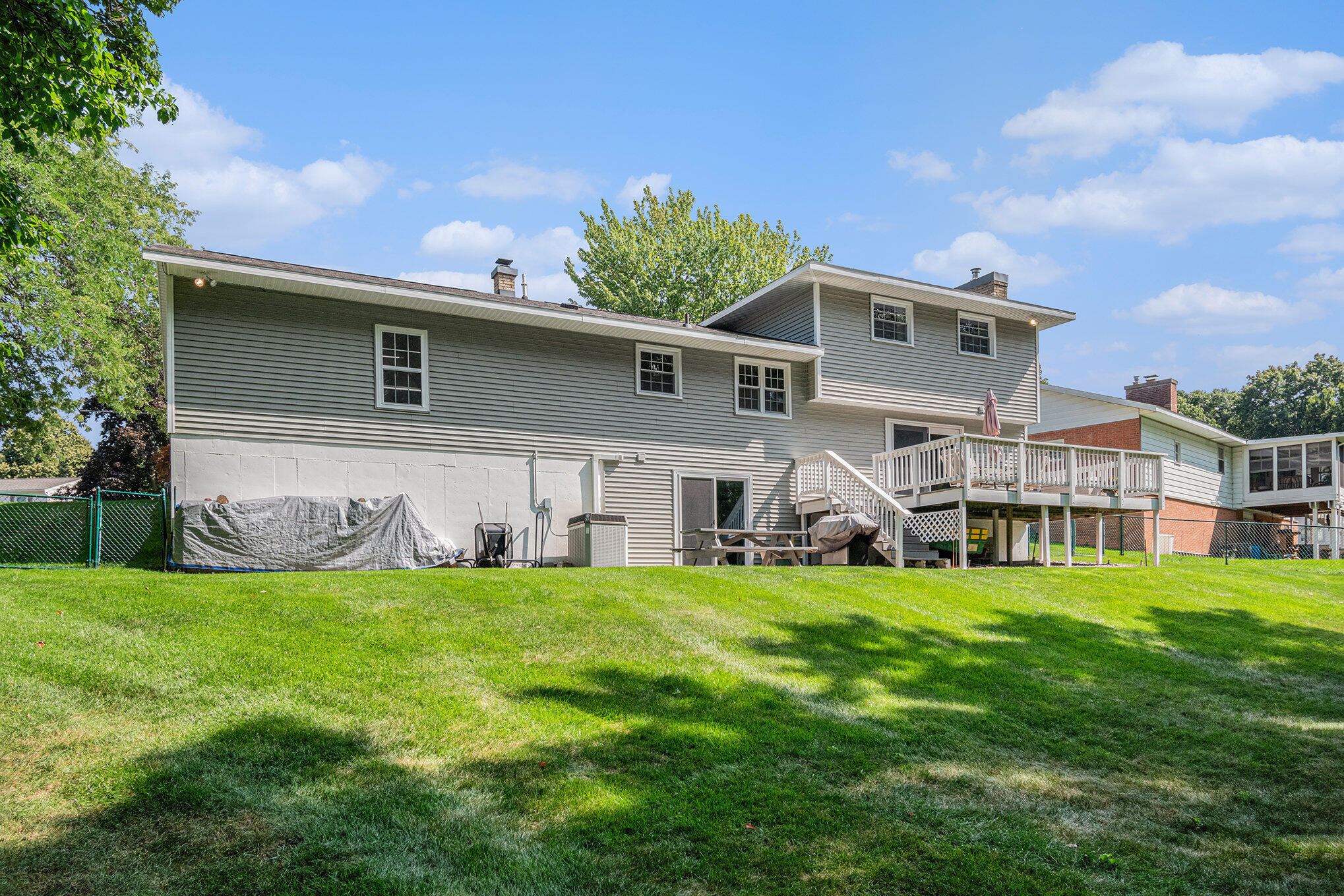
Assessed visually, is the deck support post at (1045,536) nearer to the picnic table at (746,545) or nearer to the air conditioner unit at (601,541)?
the picnic table at (746,545)

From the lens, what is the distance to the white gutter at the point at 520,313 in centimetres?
1291

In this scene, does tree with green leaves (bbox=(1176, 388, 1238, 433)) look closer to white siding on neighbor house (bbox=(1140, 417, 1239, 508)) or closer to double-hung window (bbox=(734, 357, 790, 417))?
white siding on neighbor house (bbox=(1140, 417, 1239, 508))

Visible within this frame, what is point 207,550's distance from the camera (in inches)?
471

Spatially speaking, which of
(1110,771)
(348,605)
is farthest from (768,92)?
(1110,771)

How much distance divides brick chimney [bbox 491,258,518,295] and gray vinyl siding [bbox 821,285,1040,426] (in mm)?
6901

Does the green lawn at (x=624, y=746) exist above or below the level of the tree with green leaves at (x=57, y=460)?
below

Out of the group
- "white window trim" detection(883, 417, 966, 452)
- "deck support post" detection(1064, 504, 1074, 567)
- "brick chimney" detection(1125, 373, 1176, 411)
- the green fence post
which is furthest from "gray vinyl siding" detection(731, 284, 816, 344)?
"brick chimney" detection(1125, 373, 1176, 411)

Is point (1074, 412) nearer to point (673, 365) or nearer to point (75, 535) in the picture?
point (673, 365)

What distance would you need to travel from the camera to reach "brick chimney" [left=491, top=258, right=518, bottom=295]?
19047 millimetres

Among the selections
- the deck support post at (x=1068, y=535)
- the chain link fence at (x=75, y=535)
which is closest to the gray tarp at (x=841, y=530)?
the deck support post at (x=1068, y=535)

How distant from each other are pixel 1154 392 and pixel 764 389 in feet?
68.8

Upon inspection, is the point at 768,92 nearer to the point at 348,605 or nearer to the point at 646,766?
the point at 348,605

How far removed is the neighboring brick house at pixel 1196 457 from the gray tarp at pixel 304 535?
22.0 m

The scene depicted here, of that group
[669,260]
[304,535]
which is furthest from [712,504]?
[669,260]
